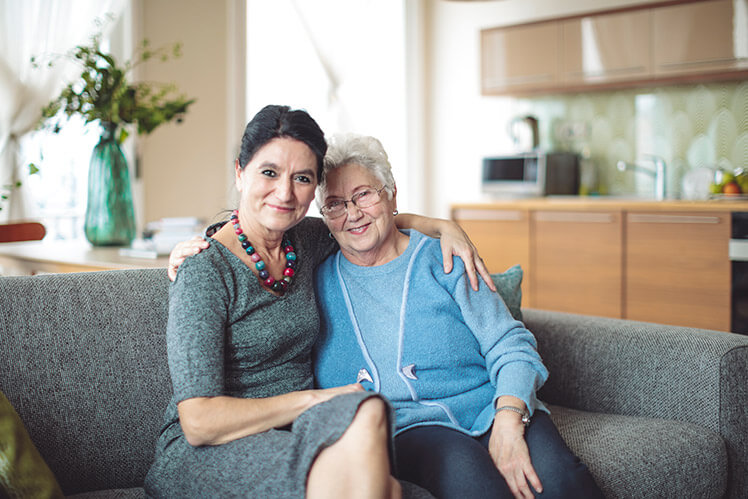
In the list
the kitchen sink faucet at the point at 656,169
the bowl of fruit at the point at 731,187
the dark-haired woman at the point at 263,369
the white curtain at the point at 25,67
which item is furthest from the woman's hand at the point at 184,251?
the kitchen sink faucet at the point at 656,169

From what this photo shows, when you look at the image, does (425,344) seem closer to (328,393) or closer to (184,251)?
(328,393)

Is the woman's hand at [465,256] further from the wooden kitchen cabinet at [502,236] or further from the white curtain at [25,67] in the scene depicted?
the wooden kitchen cabinet at [502,236]

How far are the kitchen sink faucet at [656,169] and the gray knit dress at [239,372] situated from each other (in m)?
3.31

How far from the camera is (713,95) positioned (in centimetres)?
424

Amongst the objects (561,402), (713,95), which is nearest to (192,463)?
(561,402)

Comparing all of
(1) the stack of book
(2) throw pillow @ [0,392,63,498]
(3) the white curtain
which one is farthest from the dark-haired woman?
(3) the white curtain

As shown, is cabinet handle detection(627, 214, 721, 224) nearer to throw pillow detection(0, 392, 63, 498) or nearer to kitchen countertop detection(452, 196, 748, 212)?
kitchen countertop detection(452, 196, 748, 212)

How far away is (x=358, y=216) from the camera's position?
5.44 ft

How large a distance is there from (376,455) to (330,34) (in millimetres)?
3859

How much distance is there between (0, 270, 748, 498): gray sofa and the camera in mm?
1449

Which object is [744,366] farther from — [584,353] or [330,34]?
[330,34]

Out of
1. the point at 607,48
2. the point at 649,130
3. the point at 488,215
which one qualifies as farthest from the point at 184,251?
the point at 649,130

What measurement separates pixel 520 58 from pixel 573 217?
3.98ft

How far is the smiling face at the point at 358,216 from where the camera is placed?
5.46ft
